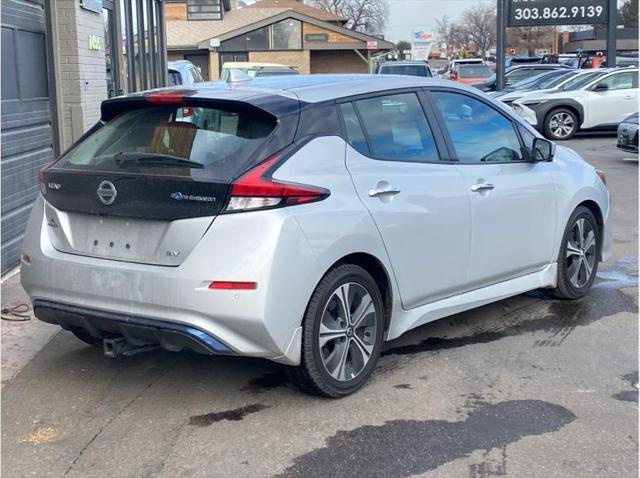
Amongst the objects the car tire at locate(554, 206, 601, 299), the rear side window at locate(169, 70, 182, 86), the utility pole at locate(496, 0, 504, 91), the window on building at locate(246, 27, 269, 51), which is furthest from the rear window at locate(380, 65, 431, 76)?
the car tire at locate(554, 206, 601, 299)

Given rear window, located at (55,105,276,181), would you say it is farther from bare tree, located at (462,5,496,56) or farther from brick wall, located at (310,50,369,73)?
bare tree, located at (462,5,496,56)

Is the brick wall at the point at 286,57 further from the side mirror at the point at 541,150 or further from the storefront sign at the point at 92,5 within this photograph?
the side mirror at the point at 541,150

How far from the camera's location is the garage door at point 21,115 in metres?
7.07

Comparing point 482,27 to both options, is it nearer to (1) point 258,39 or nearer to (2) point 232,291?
(1) point 258,39

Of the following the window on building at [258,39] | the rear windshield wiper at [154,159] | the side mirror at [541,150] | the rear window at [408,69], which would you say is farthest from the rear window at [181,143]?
the window on building at [258,39]

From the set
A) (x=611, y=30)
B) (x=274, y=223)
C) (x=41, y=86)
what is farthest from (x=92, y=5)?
(x=611, y=30)

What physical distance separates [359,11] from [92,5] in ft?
290

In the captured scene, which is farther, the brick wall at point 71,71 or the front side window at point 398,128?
the brick wall at point 71,71

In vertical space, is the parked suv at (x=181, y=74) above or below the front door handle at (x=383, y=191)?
above

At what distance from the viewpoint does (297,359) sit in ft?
13.3

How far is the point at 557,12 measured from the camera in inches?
962

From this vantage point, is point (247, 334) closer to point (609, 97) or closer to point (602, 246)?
point (602, 246)

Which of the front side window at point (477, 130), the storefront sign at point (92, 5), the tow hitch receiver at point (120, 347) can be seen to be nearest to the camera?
the tow hitch receiver at point (120, 347)

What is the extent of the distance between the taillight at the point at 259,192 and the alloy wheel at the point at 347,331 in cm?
59
